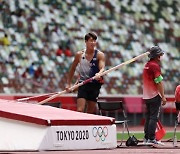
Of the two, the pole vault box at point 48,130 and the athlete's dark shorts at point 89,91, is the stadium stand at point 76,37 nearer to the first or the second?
the athlete's dark shorts at point 89,91

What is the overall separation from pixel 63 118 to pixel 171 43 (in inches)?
914

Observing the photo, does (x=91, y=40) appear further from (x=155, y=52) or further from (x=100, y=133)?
(x=100, y=133)

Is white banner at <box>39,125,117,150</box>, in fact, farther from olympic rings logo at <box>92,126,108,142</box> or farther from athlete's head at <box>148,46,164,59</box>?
athlete's head at <box>148,46,164,59</box>

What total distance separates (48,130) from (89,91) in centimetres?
392

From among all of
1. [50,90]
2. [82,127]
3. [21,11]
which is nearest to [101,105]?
[82,127]

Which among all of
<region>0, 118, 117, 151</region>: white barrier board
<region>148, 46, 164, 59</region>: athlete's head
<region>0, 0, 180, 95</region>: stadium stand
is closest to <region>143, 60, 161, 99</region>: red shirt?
<region>148, 46, 164, 59</region>: athlete's head

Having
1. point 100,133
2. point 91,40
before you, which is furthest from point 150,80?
point 100,133

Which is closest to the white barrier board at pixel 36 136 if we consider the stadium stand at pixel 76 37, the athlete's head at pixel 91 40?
the athlete's head at pixel 91 40

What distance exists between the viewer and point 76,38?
32500mm

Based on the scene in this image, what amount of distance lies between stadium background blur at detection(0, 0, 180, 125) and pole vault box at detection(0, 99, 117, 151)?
49.4 ft

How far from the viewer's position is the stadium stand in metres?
29.2

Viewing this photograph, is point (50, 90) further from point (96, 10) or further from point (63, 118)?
point (63, 118)

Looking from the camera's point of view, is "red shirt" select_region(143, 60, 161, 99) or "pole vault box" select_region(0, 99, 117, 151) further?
"red shirt" select_region(143, 60, 161, 99)

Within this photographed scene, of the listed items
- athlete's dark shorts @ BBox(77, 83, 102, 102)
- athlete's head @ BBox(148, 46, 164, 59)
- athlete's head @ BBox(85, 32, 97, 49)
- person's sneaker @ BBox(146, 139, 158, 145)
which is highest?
athlete's head @ BBox(85, 32, 97, 49)
